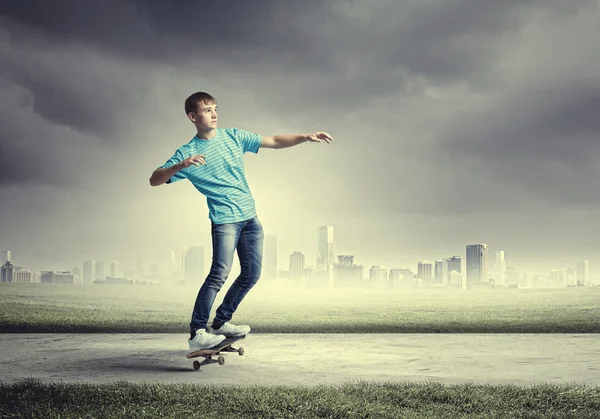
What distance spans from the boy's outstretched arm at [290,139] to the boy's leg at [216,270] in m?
0.97

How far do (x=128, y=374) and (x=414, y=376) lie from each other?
2250 millimetres

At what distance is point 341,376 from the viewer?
5012 mm

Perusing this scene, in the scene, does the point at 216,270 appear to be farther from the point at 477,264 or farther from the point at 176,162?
the point at 477,264

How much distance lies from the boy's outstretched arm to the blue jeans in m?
0.76

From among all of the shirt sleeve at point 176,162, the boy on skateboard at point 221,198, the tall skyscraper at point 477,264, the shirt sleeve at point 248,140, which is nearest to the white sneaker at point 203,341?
the boy on skateboard at point 221,198

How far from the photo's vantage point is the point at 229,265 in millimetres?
5812

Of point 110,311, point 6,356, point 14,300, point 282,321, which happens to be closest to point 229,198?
point 6,356

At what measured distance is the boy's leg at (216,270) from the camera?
18.7 feet

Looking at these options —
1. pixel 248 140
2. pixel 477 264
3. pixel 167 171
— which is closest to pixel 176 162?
pixel 167 171

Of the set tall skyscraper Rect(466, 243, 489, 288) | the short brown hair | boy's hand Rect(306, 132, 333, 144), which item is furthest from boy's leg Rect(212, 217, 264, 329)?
tall skyscraper Rect(466, 243, 489, 288)

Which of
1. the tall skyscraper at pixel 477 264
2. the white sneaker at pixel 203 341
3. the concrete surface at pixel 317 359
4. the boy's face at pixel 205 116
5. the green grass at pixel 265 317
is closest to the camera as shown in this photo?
the concrete surface at pixel 317 359

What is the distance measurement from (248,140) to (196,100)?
0.66 meters

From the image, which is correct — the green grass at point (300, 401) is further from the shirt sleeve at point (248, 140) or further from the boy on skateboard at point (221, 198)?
the shirt sleeve at point (248, 140)

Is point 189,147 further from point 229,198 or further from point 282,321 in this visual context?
point 282,321
